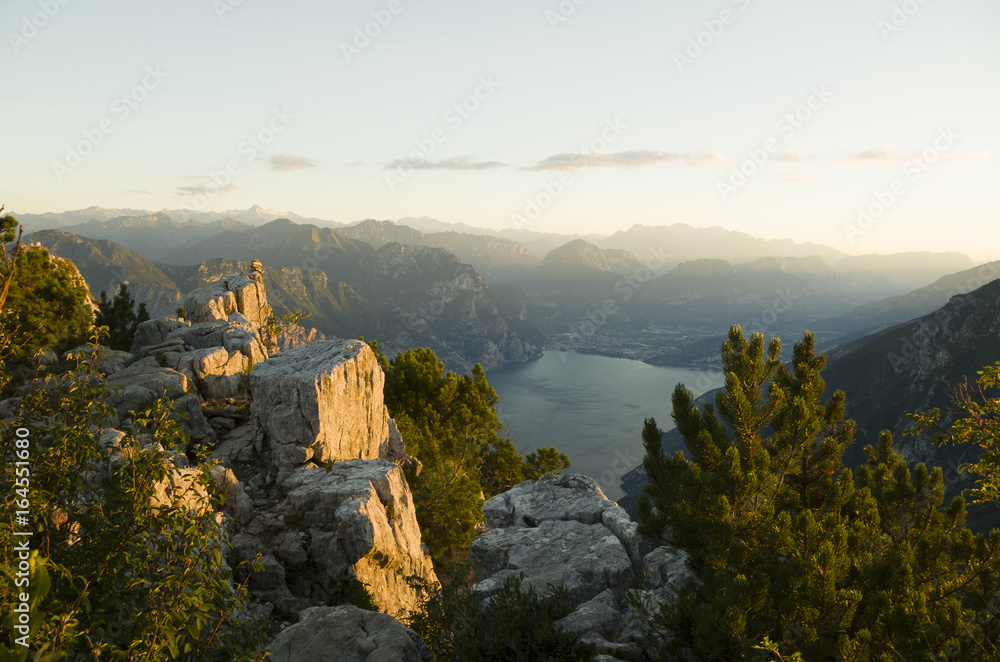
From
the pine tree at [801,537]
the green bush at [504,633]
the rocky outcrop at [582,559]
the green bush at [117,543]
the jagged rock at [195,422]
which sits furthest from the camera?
the jagged rock at [195,422]

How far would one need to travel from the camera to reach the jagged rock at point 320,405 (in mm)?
25344

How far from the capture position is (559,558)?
1794 centimetres

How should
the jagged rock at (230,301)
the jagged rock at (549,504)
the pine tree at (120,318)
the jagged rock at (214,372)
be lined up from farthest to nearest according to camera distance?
the pine tree at (120,318), the jagged rock at (230,301), the jagged rock at (214,372), the jagged rock at (549,504)

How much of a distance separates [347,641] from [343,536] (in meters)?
8.37

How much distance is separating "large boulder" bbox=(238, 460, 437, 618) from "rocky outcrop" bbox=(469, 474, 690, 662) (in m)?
3.99

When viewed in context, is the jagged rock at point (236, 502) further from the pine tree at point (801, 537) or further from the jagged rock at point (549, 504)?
the pine tree at point (801, 537)

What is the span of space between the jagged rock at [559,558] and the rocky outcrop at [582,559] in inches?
1.3

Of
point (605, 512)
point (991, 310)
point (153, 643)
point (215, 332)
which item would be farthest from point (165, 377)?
point (991, 310)

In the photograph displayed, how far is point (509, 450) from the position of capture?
43219mm

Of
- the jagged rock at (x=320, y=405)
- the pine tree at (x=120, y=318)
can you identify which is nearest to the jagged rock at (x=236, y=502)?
the jagged rock at (x=320, y=405)

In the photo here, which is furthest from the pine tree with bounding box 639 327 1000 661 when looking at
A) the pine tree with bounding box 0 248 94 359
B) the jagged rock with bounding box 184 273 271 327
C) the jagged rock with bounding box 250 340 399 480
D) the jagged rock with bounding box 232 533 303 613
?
the jagged rock with bounding box 184 273 271 327

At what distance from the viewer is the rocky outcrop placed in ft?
41.0

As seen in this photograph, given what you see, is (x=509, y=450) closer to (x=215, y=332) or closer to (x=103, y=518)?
(x=215, y=332)

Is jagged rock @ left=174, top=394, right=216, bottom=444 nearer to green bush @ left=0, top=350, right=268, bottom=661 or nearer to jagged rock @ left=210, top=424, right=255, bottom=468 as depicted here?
jagged rock @ left=210, top=424, right=255, bottom=468
